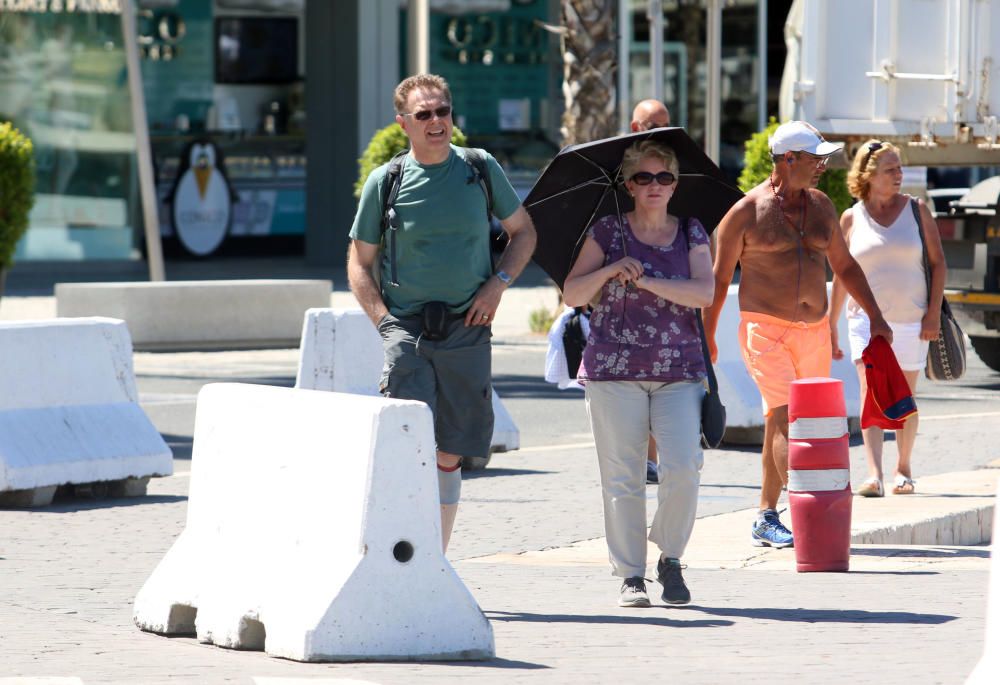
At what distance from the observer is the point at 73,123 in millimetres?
26484

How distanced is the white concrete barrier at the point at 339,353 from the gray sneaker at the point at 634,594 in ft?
11.8

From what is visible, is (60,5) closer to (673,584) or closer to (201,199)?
(201,199)

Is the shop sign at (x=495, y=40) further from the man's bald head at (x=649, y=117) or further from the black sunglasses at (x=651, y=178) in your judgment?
the black sunglasses at (x=651, y=178)

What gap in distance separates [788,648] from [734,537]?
2.40 m

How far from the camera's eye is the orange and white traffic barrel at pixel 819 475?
793cm

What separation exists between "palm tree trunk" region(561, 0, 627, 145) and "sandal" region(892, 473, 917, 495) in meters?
10.1

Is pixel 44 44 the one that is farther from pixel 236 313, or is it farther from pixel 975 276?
pixel 975 276

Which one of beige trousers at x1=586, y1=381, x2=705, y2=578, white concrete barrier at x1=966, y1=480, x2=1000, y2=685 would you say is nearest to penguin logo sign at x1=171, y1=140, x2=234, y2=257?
beige trousers at x1=586, y1=381, x2=705, y2=578

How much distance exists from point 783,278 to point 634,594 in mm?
2011

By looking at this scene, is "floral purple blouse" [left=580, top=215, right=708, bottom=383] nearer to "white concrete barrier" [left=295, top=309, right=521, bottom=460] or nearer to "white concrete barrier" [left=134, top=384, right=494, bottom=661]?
"white concrete barrier" [left=134, top=384, right=494, bottom=661]

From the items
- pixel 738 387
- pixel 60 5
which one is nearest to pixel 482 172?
pixel 738 387

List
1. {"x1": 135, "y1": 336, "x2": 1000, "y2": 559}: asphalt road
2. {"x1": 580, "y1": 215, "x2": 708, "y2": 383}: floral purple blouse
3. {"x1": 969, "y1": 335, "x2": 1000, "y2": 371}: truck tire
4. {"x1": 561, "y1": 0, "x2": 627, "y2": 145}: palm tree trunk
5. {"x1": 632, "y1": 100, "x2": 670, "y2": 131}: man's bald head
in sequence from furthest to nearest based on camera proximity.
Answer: {"x1": 561, "y1": 0, "x2": 627, "y2": 145}: palm tree trunk → {"x1": 969, "y1": 335, "x2": 1000, "y2": 371}: truck tire → {"x1": 632, "y1": 100, "x2": 670, "y2": 131}: man's bald head → {"x1": 135, "y1": 336, "x2": 1000, "y2": 559}: asphalt road → {"x1": 580, "y1": 215, "x2": 708, "y2": 383}: floral purple blouse

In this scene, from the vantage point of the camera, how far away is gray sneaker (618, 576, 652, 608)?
711 cm

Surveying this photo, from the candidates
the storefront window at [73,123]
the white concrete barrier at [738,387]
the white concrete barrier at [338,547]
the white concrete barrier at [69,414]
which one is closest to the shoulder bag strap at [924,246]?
the white concrete barrier at [738,387]
